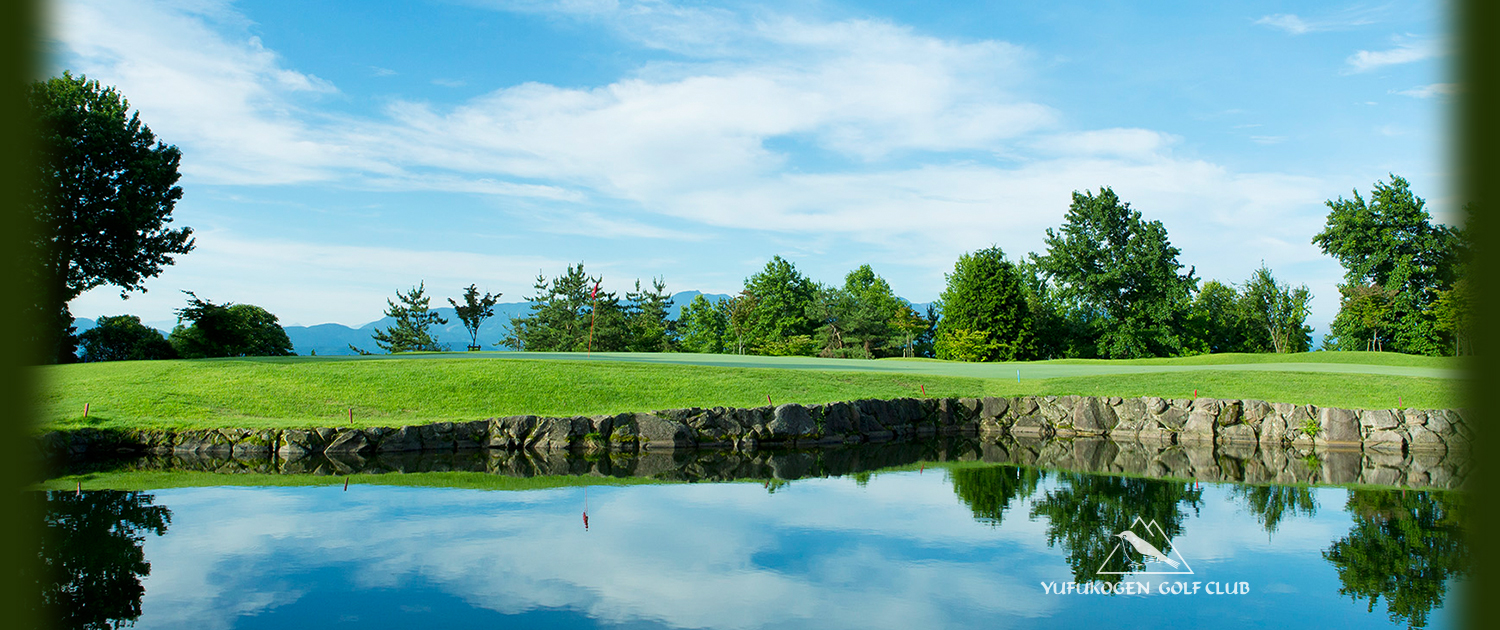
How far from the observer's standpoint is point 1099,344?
147 feet

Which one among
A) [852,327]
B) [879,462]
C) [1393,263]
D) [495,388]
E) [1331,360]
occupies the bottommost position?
[879,462]

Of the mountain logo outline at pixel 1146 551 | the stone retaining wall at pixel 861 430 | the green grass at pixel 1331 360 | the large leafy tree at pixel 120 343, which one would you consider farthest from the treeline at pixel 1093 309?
the mountain logo outline at pixel 1146 551

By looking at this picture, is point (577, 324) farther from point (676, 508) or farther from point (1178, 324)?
point (676, 508)

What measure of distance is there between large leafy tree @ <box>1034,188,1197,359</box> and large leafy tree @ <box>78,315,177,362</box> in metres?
40.4

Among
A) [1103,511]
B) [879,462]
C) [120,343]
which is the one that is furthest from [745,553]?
[120,343]

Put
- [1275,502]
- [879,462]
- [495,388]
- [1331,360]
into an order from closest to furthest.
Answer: [1275,502] < [879,462] < [495,388] < [1331,360]

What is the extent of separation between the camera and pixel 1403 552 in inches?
287

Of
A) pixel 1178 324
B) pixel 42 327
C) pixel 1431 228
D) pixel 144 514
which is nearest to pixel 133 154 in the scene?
pixel 42 327

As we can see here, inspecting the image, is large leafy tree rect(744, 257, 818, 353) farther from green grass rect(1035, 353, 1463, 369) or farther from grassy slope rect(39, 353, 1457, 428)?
grassy slope rect(39, 353, 1457, 428)

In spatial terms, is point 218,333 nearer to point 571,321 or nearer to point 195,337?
point 195,337

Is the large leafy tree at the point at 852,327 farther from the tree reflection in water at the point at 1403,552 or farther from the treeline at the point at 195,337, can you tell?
the tree reflection in water at the point at 1403,552

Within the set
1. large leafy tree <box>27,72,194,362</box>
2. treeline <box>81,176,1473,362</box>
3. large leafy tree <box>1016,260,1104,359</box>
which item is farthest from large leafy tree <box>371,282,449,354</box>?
large leafy tree <box>1016,260,1104,359</box>

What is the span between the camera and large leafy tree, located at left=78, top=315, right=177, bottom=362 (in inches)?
1049

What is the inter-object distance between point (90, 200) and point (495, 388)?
2022 cm
